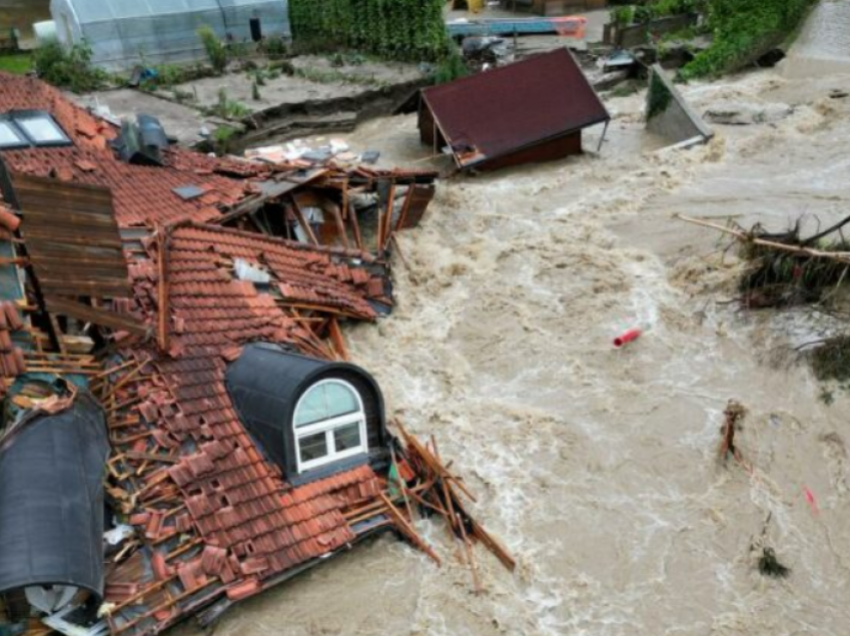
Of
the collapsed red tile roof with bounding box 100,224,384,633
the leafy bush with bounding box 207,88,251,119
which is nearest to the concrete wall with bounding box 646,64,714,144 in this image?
A: the leafy bush with bounding box 207,88,251,119

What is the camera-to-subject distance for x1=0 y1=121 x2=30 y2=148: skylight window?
52.4ft

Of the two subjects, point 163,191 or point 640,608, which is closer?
point 640,608

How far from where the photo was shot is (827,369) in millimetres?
13648

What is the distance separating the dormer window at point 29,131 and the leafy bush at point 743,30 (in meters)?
22.1

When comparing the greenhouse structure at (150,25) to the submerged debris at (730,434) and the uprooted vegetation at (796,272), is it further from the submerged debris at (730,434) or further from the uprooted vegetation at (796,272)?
the submerged debris at (730,434)

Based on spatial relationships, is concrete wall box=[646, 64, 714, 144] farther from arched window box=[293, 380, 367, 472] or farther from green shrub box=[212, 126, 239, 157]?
arched window box=[293, 380, 367, 472]

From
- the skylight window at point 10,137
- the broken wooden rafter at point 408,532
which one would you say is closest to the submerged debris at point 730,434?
the broken wooden rafter at point 408,532

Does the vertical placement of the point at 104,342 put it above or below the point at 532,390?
above

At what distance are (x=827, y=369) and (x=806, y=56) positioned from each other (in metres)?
21.2

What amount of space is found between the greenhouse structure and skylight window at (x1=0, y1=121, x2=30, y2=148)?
16.9 metres

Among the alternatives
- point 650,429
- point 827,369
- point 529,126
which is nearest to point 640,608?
point 650,429

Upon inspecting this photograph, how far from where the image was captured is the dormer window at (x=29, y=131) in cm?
1617

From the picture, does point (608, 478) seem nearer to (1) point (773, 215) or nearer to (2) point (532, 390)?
(2) point (532, 390)

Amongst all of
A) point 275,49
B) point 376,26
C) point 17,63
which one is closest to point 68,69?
point 17,63
